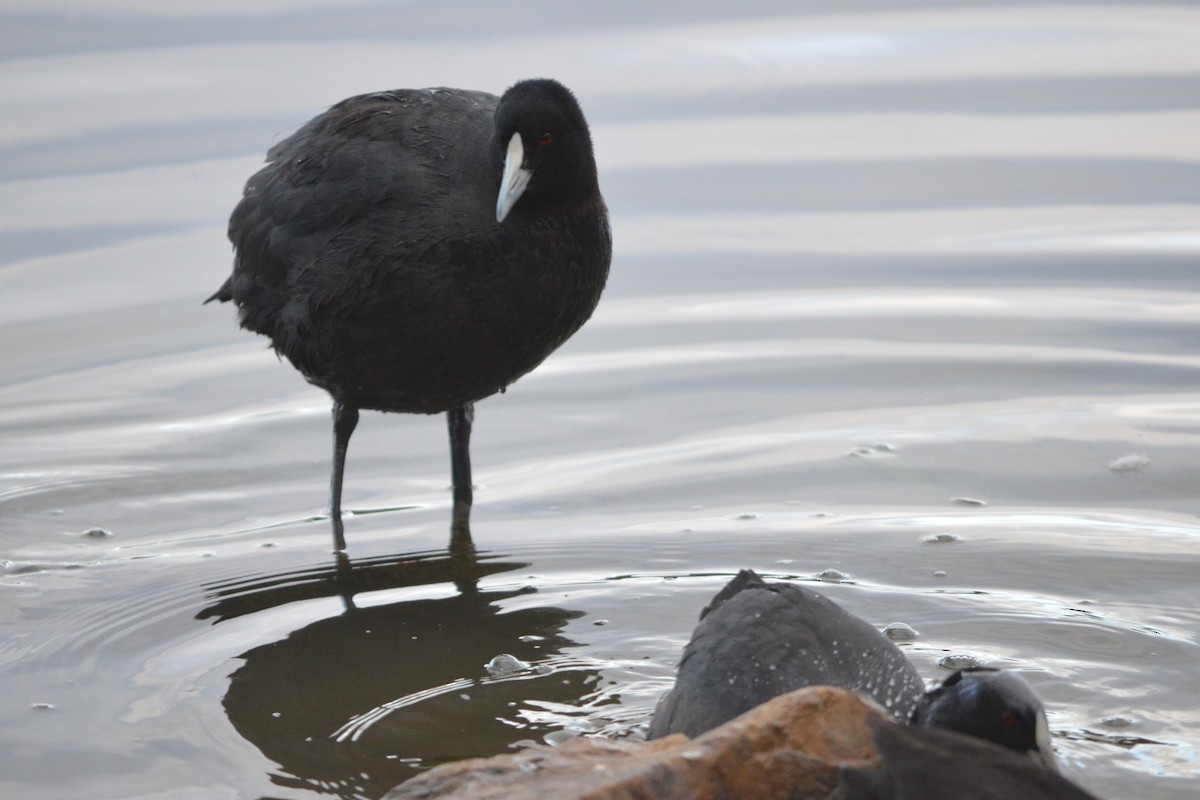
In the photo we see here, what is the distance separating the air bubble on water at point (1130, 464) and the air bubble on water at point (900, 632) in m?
1.88

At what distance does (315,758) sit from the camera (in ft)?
14.5

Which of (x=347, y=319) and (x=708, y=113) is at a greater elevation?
(x=708, y=113)

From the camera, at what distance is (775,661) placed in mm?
4070

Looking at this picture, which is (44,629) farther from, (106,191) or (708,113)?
(708,113)

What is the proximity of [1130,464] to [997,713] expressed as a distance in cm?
318

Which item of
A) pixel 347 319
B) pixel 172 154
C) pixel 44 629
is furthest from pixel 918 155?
pixel 44 629

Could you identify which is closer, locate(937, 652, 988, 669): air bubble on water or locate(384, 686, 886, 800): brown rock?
locate(384, 686, 886, 800): brown rock

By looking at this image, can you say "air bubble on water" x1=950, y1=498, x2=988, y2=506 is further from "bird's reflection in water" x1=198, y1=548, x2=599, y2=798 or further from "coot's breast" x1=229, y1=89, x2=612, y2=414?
"bird's reflection in water" x1=198, y1=548, x2=599, y2=798

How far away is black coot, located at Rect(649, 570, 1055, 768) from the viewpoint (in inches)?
159

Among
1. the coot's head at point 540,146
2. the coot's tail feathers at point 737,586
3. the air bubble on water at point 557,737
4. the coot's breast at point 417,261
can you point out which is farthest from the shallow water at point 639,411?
the coot's head at point 540,146

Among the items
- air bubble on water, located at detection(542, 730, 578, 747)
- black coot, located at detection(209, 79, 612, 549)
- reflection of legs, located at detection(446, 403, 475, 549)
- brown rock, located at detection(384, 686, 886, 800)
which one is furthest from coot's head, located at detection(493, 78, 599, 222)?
brown rock, located at detection(384, 686, 886, 800)

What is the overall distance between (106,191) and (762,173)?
4259 millimetres

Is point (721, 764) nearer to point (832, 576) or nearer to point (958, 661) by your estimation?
point (958, 661)

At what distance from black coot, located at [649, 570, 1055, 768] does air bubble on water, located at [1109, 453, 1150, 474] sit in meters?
2.57
